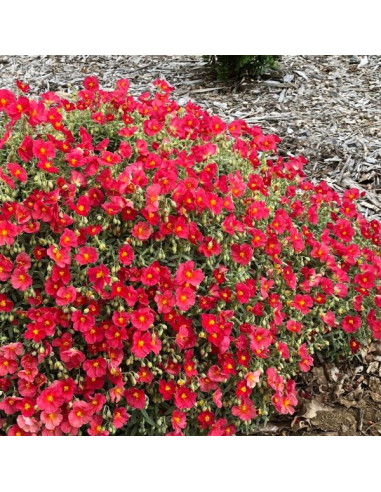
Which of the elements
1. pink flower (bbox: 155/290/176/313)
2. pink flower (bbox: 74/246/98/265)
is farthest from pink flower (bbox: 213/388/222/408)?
pink flower (bbox: 74/246/98/265)

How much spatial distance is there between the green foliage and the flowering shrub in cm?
330

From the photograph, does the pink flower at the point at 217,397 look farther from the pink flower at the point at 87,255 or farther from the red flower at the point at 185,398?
the pink flower at the point at 87,255

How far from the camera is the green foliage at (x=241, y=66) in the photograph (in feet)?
19.9

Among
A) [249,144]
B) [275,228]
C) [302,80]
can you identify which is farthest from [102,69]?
[275,228]

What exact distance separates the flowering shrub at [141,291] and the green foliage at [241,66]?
330 centimetres

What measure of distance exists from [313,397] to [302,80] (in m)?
4.09

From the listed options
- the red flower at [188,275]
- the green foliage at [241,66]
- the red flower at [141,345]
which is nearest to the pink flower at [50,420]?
the red flower at [141,345]

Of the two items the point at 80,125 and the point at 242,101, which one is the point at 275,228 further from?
the point at 242,101

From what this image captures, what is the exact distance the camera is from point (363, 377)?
3215mm

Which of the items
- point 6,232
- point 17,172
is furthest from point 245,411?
point 17,172

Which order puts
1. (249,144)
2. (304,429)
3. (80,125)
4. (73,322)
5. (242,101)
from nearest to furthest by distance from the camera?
(73,322), (304,429), (80,125), (249,144), (242,101)

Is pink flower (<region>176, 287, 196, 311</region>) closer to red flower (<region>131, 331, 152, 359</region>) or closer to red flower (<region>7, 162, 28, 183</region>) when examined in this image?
red flower (<region>131, 331, 152, 359</region>)

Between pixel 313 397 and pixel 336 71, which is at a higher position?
pixel 336 71

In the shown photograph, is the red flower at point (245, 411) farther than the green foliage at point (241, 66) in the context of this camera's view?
No
